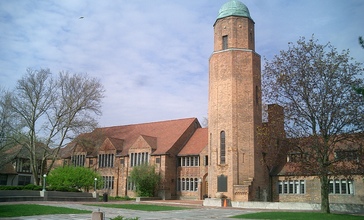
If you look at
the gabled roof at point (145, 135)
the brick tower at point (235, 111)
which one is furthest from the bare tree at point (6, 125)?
the brick tower at point (235, 111)

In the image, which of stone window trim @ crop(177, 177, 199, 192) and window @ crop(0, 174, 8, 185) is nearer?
stone window trim @ crop(177, 177, 199, 192)

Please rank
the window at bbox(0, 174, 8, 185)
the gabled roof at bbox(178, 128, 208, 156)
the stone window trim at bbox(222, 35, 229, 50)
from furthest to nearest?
the window at bbox(0, 174, 8, 185) → the gabled roof at bbox(178, 128, 208, 156) → the stone window trim at bbox(222, 35, 229, 50)

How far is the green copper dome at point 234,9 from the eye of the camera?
1569 inches

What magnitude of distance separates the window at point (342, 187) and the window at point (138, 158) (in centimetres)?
2174

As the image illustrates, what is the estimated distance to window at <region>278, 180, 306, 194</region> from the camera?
125 feet

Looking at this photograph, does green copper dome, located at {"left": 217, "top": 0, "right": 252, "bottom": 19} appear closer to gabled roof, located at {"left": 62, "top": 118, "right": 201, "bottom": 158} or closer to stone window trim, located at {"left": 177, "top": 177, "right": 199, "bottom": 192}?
gabled roof, located at {"left": 62, "top": 118, "right": 201, "bottom": 158}

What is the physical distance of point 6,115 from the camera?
4178 cm

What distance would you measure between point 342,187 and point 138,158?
24087mm

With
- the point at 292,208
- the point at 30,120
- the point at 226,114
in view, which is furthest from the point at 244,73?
the point at 30,120

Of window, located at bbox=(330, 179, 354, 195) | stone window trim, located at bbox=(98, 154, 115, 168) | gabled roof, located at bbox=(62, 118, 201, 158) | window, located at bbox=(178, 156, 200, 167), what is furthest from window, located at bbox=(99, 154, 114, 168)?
window, located at bbox=(330, 179, 354, 195)

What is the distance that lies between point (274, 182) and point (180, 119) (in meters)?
17.0

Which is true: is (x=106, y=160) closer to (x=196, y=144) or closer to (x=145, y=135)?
(x=145, y=135)

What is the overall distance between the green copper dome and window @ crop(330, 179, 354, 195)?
19325 millimetres

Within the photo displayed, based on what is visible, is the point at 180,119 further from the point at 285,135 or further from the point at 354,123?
the point at 354,123
